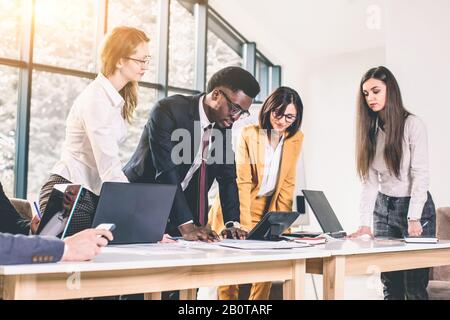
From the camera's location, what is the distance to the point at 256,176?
11.8ft

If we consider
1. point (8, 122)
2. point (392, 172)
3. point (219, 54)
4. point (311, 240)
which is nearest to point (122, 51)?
point (311, 240)

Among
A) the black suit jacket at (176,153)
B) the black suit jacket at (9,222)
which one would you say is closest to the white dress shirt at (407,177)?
Answer: the black suit jacket at (176,153)

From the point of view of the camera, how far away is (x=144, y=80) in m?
5.00

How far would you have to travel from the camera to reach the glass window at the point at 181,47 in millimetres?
5297

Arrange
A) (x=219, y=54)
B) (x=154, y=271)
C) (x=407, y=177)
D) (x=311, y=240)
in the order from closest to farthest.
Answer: (x=154, y=271)
(x=311, y=240)
(x=407, y=177)
(x=219, y=54)

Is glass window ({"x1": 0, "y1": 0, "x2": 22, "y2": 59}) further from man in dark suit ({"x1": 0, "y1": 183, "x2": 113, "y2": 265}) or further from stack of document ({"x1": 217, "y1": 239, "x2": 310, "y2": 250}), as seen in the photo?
man in dark suit ({"x1": 0, "y1": 183, "x2": 113, "y2": 265})

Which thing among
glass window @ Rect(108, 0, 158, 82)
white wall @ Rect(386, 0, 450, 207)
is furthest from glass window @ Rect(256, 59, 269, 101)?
white wall @ Rect(386, 0, 450, 207)

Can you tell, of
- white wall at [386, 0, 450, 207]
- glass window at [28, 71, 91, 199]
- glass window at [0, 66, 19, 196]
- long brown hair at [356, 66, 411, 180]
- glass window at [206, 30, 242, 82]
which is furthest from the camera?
glass window at [206, 30, 242, 82]

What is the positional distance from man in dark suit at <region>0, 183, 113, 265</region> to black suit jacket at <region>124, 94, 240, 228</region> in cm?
136

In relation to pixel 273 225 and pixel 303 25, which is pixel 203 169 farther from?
pixel 303 25

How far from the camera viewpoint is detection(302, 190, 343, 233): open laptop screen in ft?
8.69

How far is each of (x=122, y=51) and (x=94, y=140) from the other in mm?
587
